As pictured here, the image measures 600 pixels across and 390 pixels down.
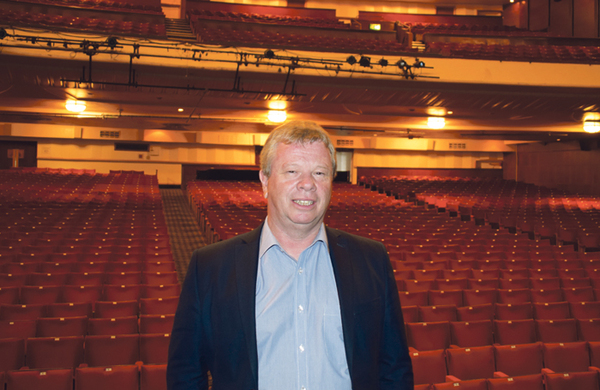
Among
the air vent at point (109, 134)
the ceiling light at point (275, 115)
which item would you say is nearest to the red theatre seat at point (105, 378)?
the ceiling light at point (275, 115)

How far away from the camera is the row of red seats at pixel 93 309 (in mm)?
3729

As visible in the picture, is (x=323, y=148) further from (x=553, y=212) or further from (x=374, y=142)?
(x=374, y=142)

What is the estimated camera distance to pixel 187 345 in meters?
1.15

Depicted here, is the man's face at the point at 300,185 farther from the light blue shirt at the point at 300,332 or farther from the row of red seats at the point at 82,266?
the row of red seats at the point at 82,266

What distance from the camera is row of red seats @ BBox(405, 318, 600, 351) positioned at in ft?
11.7

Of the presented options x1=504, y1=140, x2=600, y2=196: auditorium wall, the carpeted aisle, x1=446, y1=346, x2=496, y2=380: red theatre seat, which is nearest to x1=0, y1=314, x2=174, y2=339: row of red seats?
x1=446, y1=346, x2=496, y2=380: red theatre seat

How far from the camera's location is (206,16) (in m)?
13.9

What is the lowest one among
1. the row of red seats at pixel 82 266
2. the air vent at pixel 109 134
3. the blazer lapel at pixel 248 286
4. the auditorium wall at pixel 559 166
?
the row of red seats at pixel 82 266

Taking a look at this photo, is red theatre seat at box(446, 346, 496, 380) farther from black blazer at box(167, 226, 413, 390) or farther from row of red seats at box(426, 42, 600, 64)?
row of red seats at box(426, 42, 600, 64)

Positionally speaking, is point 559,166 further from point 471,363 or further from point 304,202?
point 304,202

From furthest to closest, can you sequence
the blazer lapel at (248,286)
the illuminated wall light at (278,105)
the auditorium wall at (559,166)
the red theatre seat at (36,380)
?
the auditorium wall at (559,166) → the illuminated wall light at (278,105) → the red theatre seat at (36,380) → the blazer lapel at (248,286)

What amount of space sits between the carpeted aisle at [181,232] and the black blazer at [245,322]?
16.6 ft

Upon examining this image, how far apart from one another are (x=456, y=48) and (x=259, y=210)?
20.9 ft

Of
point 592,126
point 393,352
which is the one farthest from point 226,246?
point 592,126
